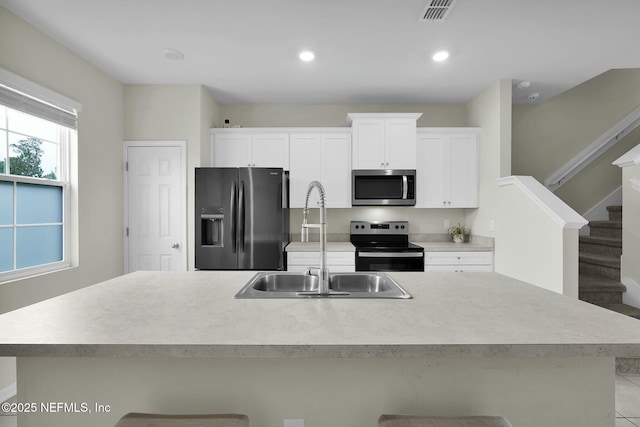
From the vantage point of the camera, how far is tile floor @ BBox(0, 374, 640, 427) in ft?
6.74

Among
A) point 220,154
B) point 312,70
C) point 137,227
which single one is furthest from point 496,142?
point 137,227

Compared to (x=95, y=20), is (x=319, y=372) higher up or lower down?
lower down

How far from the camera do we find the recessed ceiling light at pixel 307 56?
113 inches

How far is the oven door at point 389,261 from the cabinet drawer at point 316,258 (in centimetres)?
9

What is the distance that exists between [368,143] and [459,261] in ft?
5.20

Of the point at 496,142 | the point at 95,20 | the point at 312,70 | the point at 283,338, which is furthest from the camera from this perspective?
the point at 496,142

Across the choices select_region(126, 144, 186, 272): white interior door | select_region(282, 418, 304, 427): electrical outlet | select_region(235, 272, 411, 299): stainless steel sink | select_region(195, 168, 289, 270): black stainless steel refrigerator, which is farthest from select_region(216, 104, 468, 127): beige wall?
select_region(282, 418, 304, 427): electrical outlet

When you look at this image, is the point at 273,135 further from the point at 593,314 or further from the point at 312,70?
the point at 593,314

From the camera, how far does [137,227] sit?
3.63 meters

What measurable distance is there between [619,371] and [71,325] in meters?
3.55

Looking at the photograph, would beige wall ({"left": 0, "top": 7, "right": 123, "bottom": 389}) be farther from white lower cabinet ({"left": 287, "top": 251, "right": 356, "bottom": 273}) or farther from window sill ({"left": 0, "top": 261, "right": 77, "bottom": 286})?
white lower cabinet ({"left": 287, "top": 251, "right": 356, "bottom": 273})

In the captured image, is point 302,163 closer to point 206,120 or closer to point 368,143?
point 368,143

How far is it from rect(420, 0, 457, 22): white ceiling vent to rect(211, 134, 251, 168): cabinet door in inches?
88.2

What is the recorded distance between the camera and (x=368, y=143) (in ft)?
12.4
